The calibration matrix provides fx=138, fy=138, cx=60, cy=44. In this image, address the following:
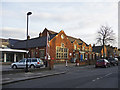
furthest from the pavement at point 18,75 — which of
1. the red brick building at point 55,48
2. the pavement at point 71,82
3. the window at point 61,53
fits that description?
the window at point 61,53

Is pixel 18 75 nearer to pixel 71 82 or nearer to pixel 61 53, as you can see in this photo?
pixel 71 82

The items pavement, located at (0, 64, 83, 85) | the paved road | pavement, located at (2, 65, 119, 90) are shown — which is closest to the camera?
pavement, located at (2, 65, 119, 90)

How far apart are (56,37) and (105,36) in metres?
18.5

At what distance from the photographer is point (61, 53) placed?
134 feet

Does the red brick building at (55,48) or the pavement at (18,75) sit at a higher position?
the red brick building at (55,48)

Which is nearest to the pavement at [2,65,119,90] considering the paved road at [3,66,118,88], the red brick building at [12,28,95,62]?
the paved road at [3,66,118,88]

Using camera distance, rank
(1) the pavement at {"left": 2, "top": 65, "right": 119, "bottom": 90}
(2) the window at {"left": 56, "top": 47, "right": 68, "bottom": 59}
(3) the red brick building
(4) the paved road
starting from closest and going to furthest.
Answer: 1. (1) the pavement at {"left": 2, "top": 65, "right": 119, "bottom": 90}
2. (4) the paved road
3. (3) the red brick building
4. (2) the window at {"left": 56, "top": 47, "right": 68, "bottom": 59}

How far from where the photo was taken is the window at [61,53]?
39.7 m

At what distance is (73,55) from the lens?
149 feet

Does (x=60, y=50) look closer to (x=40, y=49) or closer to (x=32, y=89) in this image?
(x=40, y=49)

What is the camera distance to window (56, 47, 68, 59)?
3971 cm

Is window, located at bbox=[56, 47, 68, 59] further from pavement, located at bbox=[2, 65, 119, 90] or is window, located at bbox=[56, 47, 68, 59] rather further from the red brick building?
pavement, located at bbox=[2, 65, 119, 90]

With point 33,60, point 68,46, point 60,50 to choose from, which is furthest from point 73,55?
point 33,60

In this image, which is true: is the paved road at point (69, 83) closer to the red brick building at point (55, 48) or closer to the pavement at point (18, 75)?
the pavement at point (18, 75)
